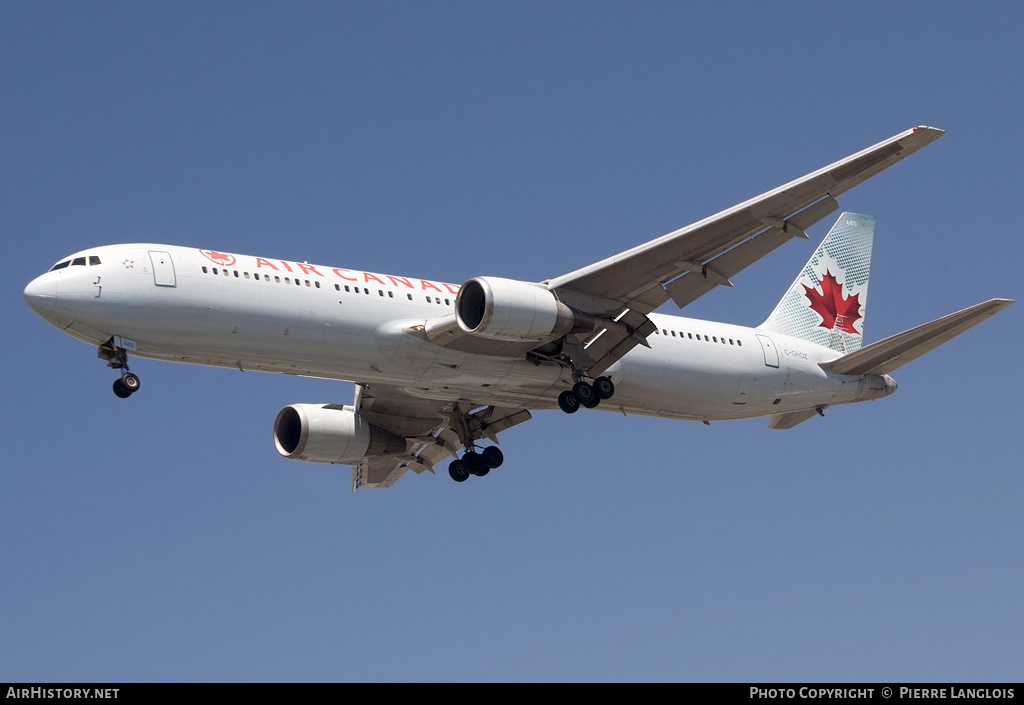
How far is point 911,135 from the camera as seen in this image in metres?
29.0

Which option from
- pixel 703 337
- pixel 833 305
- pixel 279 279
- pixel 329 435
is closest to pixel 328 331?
pixel 279 279

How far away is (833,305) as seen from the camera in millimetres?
41969

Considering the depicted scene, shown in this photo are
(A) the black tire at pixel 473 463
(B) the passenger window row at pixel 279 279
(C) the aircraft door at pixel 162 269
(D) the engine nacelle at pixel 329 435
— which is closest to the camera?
(C) the aircraft door at pixel 162 269

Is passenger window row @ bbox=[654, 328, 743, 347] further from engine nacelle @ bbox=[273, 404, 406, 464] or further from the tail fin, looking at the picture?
engine nacelle @ bbox=[273, 404, 406, 464]

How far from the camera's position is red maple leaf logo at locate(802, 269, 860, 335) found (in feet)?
136

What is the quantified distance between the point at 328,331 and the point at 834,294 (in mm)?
18773

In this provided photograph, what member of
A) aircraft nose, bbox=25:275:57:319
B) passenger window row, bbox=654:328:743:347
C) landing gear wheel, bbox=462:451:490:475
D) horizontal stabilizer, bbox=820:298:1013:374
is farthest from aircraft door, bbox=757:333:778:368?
aircraft nose, bbox=25:275:57:319

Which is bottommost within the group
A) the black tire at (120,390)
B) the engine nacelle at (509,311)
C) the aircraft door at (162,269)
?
the black tire at (120,390)

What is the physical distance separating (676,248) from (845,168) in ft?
14.9

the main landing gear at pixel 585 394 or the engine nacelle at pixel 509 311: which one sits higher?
the engine nacelle at pixel 509 311

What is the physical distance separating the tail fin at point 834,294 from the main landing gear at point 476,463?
9.23m

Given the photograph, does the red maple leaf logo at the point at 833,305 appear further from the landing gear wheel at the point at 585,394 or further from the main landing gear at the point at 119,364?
the main landing gear at the point at 119,364

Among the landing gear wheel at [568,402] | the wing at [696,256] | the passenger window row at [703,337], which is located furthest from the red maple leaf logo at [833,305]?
the landing gear wheel at [568,402]

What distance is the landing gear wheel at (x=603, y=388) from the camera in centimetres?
3406
